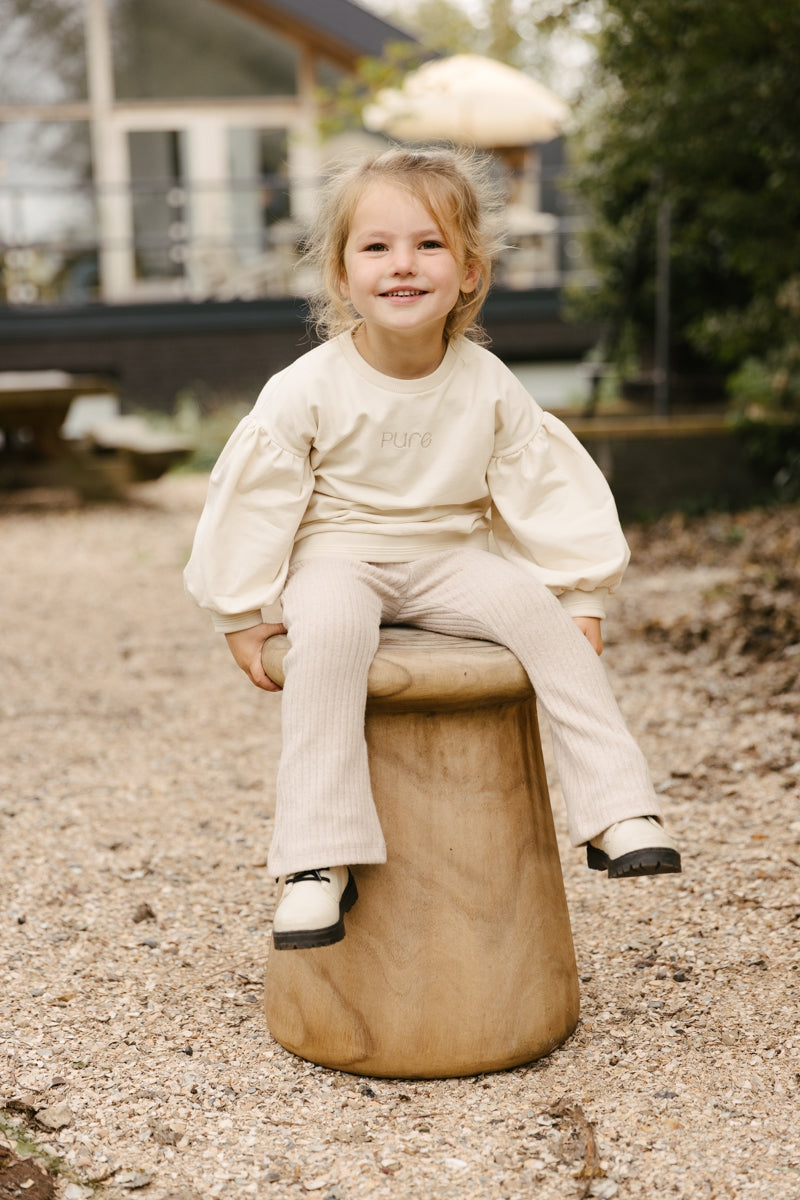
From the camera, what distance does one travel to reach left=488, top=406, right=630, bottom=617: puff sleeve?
88.2 inches

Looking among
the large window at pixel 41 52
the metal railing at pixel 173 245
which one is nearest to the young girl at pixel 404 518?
the metal railing at pixel 173 245

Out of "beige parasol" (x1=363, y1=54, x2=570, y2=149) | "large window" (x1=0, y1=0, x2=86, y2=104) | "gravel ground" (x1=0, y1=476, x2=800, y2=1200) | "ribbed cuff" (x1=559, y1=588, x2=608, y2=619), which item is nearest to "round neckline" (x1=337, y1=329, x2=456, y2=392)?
"ribbed cuff" (x1=559, y1=588, x2=608, y2=619)

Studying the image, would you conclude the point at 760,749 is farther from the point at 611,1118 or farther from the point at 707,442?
the point at 707,442

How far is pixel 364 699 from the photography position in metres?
2.03

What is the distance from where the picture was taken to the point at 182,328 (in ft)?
42.7

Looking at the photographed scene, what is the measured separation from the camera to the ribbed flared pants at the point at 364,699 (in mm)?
1984

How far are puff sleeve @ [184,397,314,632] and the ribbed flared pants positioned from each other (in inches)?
2.5

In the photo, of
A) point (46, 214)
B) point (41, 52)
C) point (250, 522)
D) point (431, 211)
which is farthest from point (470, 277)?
point (41, 52)

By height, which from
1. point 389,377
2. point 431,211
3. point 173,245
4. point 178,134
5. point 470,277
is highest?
point 178,134

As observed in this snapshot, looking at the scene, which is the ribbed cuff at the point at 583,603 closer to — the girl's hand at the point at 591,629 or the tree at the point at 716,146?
the girl's hand at the point at 591,629

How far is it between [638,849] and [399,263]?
0.99 m

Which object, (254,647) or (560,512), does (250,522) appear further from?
(560,512)

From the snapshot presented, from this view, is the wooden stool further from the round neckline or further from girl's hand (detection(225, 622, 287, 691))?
the round neckline

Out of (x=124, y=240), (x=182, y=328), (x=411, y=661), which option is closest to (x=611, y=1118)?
(x=411, y=661)
